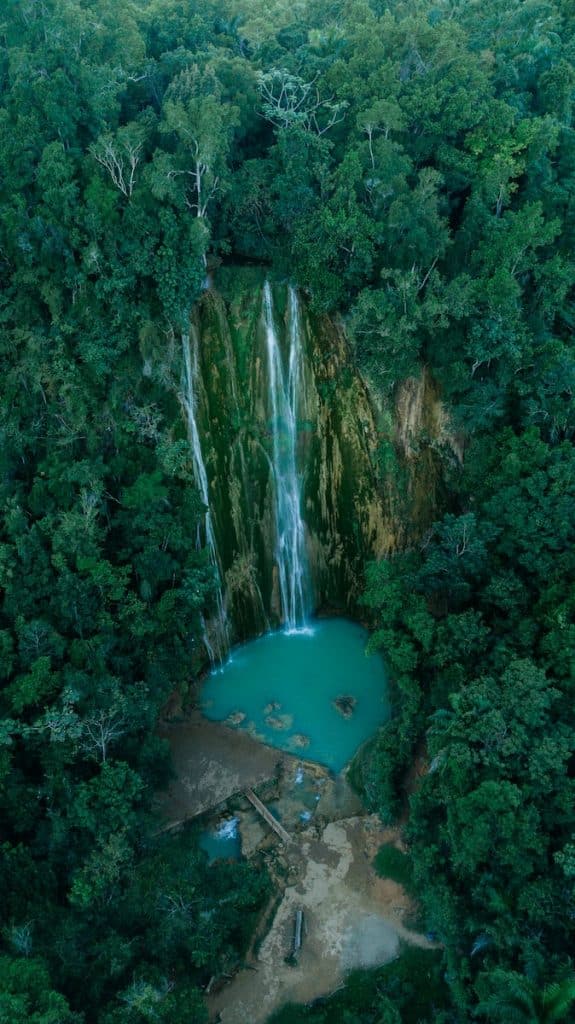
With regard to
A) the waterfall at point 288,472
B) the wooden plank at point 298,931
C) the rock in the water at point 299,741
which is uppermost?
the waterfall at point 288,472

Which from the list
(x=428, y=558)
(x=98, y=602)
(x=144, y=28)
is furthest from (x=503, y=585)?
(x=144, y=28)

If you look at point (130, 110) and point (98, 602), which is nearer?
point (98, 602)

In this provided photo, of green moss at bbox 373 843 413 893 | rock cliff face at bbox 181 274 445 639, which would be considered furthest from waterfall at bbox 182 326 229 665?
green moss at bbox 373 843 413 893

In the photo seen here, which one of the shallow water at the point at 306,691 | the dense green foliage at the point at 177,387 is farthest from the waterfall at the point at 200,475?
the shallow water at the point at 306,691

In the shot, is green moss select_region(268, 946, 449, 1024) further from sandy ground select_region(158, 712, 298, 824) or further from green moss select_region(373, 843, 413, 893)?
sandy ground select_region(158, 712, 298, 824)

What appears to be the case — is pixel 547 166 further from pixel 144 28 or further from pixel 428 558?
pixel 144 28

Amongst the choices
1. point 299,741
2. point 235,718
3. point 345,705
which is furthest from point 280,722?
point 345,705

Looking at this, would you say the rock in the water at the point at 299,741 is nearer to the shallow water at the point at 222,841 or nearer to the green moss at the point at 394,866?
the shallow water at the point at 222,841
